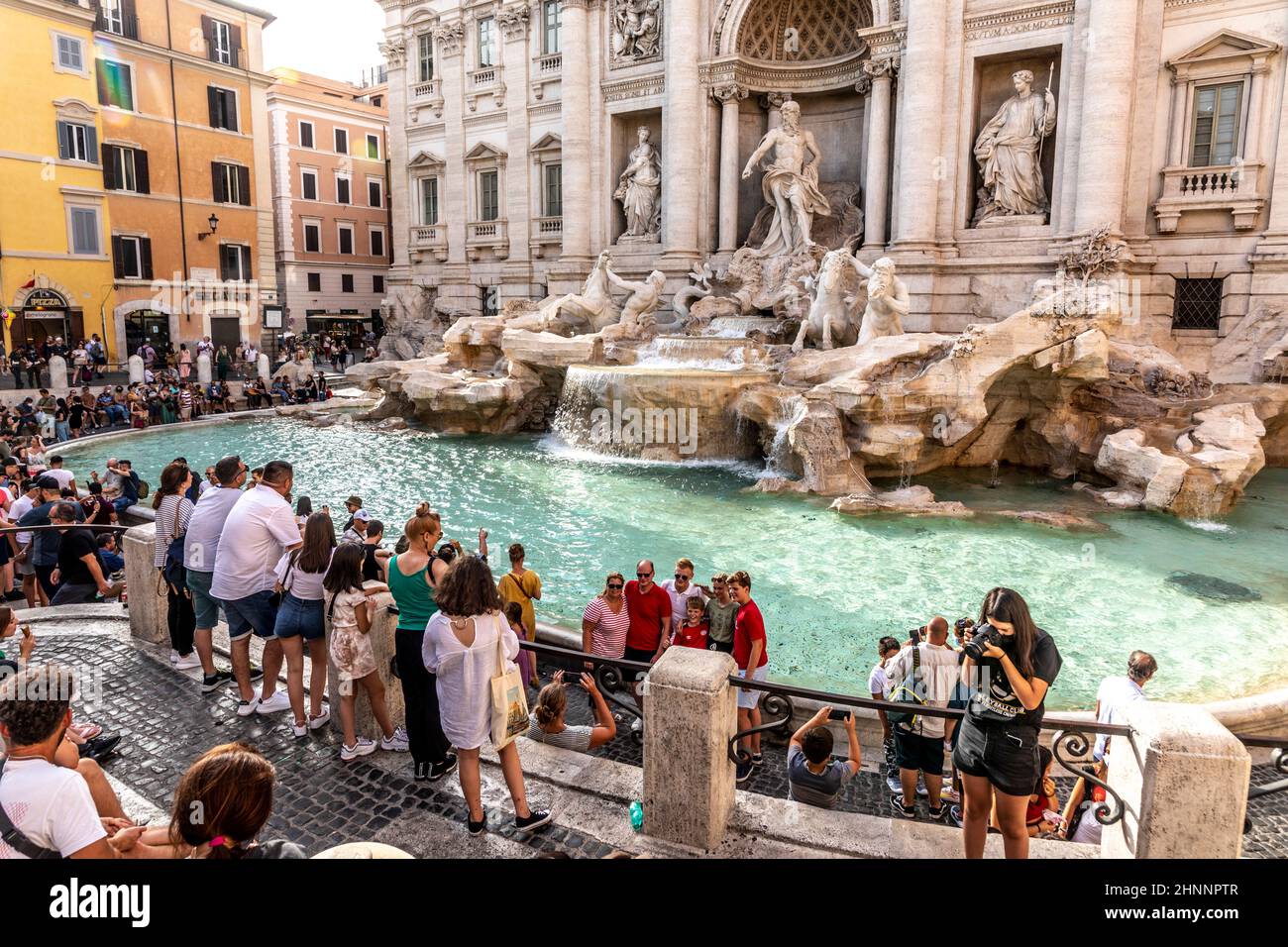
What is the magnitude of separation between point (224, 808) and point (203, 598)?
10.9 ft

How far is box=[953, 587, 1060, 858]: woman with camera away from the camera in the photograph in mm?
3256

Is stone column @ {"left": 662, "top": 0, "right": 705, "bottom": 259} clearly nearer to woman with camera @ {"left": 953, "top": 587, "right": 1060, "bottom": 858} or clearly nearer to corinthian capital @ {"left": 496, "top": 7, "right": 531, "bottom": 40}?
corinthian capital @ {"left": 496, "top": 7, "right": 531, "bottom": 40}

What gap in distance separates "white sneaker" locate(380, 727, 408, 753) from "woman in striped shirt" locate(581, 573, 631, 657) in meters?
1.49

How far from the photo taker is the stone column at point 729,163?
66.2 feet

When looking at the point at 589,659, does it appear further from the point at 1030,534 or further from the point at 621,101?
the point at 621,101

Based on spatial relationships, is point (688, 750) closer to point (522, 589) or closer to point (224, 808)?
point (224, 808)

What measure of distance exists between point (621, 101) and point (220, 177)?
51.3ft

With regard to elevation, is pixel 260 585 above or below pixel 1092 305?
below

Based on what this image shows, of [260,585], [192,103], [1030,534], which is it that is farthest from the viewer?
[192,103]
